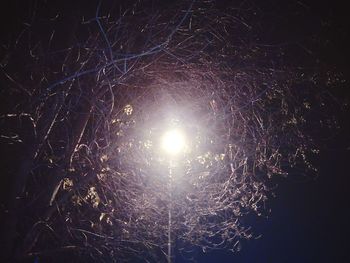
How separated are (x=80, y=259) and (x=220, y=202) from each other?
153 inches

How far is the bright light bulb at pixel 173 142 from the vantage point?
21.6 feet

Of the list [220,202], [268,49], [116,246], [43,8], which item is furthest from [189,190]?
[43,8]

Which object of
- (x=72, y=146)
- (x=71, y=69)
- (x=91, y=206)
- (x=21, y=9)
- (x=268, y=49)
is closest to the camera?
(x=21, y=9)

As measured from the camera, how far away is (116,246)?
7957 millimetres

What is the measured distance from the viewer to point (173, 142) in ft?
21.7

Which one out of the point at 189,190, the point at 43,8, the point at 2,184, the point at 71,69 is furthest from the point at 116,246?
the point at 43,8

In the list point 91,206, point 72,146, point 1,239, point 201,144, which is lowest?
point 1,239

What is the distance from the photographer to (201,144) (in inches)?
336

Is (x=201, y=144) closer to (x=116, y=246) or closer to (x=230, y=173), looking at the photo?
(x=230, y=173)

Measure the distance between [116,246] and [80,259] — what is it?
1387 mm

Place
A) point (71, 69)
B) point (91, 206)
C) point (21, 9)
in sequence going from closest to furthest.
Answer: point (21, 9) < point (71, 69) < point (91, 206)

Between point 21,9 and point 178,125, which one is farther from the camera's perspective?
point 178,125

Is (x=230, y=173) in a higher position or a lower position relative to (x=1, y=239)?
higher

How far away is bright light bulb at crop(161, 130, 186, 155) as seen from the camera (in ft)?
21.6
